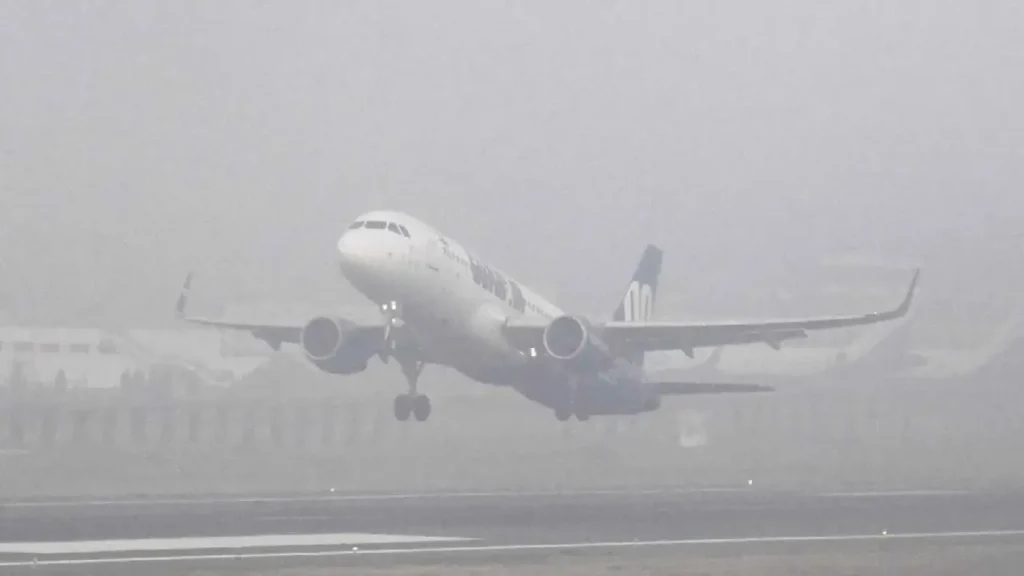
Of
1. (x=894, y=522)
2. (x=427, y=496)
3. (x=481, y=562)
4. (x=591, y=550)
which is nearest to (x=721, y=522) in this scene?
(x=894, y=522)

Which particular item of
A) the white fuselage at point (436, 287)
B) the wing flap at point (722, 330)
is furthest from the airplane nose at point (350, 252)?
the wing flap at point (722, 330)

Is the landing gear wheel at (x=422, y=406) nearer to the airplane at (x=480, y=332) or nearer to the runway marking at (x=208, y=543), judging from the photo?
the airplane at (x=480, y=332)

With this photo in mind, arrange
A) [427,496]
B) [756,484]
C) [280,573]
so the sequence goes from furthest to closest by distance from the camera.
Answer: [756,484] → [427,496] → [280,573]

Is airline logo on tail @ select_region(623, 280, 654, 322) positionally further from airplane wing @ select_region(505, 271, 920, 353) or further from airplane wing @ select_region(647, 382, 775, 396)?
airplane wing @ select_region(505, 271, 920, 353)

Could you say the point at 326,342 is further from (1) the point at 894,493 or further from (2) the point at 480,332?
(1) the point at 894,493

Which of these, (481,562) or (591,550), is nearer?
(481,562)

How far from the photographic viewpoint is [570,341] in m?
33.9

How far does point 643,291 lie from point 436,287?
18266 mm

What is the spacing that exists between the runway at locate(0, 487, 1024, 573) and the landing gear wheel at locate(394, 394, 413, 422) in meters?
4.11

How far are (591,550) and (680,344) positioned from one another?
1659cm

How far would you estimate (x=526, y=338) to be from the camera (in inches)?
1388

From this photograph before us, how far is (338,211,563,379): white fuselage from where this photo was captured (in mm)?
31062

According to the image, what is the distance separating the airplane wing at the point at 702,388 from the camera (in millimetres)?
38500

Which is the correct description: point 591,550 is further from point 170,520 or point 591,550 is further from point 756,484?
point 756,484
